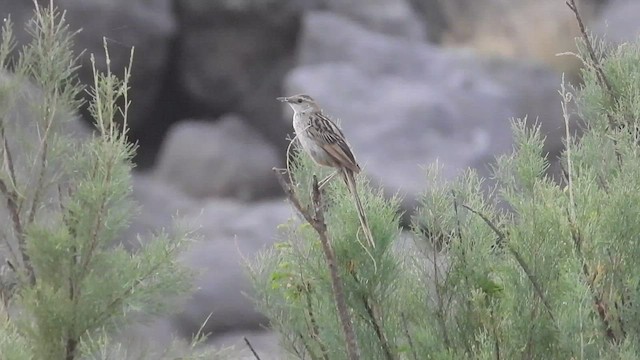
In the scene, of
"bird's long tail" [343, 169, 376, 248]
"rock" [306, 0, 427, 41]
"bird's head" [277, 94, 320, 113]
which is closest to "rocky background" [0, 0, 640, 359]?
"rock" [306, 0, 427, 41]

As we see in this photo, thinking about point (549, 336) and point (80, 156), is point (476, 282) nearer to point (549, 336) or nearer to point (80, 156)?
point (549, 336)

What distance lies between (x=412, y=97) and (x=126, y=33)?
2944mm

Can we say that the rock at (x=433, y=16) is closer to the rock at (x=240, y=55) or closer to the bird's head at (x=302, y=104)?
the rock at (x=240, y=55)

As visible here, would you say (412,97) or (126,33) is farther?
(126,33)

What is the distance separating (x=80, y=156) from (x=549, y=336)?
4.53 ft

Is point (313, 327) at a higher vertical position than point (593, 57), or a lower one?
lower

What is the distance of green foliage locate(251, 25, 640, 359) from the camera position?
9.31 ft

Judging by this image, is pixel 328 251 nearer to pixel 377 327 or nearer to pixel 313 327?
pixel 377 327

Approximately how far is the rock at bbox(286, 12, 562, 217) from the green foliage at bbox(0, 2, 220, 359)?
656 cm

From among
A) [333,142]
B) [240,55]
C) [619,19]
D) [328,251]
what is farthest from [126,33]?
[328,251]

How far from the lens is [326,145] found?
352 centimetres

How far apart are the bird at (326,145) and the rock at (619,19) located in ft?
27.7

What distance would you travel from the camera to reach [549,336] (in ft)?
9.39

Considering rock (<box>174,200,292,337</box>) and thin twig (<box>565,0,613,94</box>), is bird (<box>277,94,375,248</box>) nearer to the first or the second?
thin twig (<box>565,0,613,94</box>)
